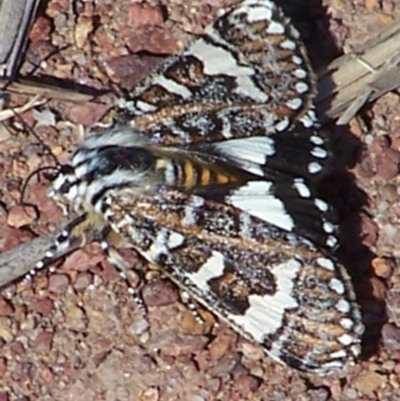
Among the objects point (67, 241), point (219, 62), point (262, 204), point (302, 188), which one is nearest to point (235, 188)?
point (262, 204)

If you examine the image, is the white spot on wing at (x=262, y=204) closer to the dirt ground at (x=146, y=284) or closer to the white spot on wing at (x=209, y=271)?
the white spot on wing at (x=209, y=271)

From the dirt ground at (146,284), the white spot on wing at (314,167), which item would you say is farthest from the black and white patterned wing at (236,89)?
the dirt ground at (146,284)

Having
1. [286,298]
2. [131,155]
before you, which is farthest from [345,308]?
[131,155]

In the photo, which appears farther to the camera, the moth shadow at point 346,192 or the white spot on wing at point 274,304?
the moth shadow at point 346,192

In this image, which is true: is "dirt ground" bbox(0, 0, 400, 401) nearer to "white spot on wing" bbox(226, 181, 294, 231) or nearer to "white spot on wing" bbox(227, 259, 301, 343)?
"white spot on wing" bbox(227, 259, 301, 343)

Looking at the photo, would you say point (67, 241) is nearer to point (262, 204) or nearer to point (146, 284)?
point (146, 284)

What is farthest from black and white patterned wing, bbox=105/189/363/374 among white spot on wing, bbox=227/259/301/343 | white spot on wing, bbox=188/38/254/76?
white spot on wing, bbox=188/38/254/76
